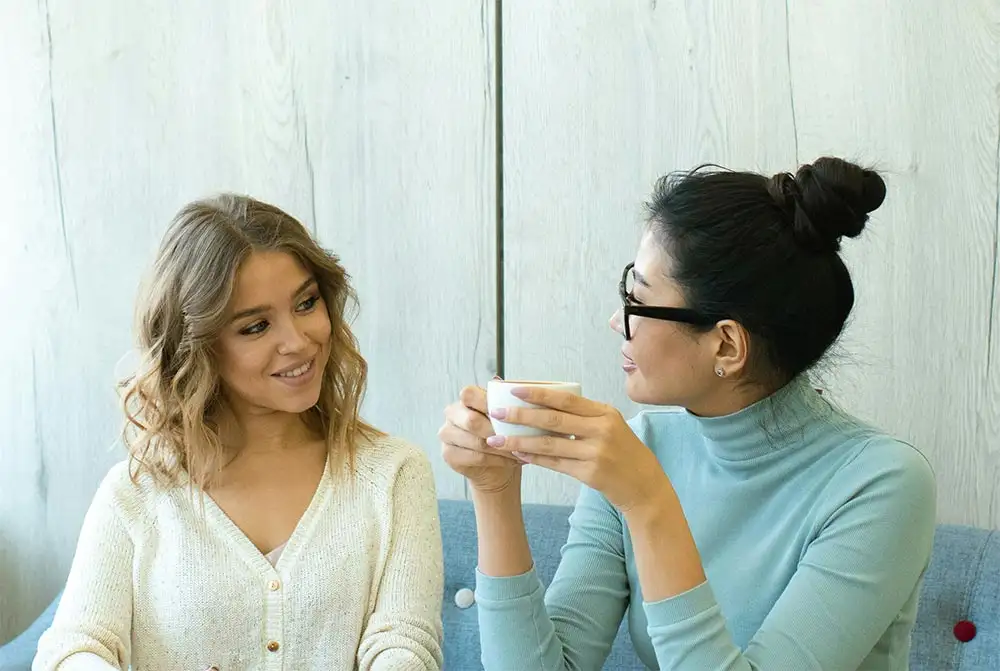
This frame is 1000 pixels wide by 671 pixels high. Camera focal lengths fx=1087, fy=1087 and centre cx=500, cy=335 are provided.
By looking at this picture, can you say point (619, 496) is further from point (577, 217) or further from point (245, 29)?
point (245, 29)

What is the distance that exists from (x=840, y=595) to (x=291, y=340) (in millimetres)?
849

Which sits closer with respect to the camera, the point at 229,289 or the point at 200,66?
the point at 229,289

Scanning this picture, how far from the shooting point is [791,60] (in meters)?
1.92

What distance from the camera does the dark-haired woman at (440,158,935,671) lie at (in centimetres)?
119

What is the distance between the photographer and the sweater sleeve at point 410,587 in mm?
A: 1557

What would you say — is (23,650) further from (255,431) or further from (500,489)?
(500,489)

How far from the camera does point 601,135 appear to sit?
6.68 feet

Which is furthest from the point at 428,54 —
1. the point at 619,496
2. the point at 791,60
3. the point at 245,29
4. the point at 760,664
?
the point at 760,664

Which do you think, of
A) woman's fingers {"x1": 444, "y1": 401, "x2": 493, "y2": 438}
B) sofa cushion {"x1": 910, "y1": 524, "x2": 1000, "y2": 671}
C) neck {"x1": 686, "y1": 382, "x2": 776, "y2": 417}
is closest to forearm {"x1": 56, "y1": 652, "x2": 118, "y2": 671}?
woman's fingers {"x1": 444, "y1": 401, "x2": 493, "y2": 438}

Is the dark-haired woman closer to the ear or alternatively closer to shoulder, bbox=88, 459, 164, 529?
the ear

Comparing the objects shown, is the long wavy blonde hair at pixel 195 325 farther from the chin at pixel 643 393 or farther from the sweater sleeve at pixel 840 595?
the sweater sleeve at pixel 840 595

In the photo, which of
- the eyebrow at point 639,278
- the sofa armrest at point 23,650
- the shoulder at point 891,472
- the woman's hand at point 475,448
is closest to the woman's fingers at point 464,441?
the woman's hand at point 475,448

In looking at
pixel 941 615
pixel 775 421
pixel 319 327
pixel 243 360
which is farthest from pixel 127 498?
pixel 941 615

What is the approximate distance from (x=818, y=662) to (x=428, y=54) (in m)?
1.38
